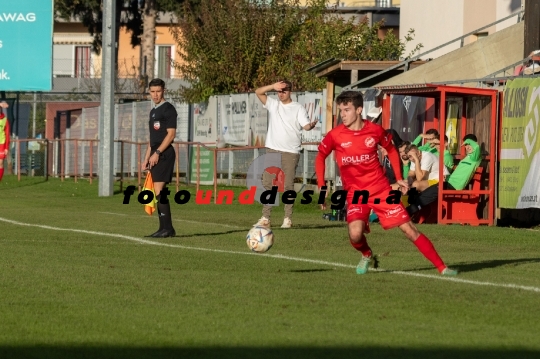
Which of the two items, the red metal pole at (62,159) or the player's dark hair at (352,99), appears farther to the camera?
the red metal pole at (62,159)

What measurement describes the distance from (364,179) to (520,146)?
352 inches

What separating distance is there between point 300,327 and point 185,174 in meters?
24.9

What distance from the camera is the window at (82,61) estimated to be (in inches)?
2307

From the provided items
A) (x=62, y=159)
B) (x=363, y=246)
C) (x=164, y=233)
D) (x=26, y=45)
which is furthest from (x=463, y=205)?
(x=62, y=159)

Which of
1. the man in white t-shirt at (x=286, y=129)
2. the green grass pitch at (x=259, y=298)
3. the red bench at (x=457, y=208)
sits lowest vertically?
the green grass pitch at (x=259, y=298)

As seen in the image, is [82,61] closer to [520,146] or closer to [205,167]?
[205,167]

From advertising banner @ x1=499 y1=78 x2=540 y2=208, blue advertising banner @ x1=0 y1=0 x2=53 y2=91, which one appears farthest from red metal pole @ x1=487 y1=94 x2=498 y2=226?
blue advertising banner @ x1=0 y1=0 x2=53 y2=91

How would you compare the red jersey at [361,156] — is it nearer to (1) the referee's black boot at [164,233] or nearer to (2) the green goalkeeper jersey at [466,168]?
(1) the referee's black boot at [164,233]

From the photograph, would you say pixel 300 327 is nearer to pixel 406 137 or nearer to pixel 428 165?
pixel 428 165

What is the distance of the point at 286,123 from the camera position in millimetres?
16797

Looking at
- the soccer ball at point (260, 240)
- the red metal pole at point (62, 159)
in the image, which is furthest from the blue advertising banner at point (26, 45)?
the soccer ball at point (260, 240)

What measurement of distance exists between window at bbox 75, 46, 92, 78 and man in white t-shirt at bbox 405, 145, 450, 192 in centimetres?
3660

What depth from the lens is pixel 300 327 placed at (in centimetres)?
771

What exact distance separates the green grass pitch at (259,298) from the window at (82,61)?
1649 inches
